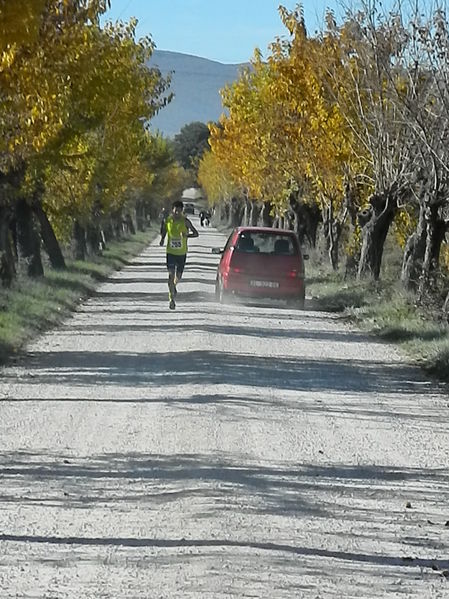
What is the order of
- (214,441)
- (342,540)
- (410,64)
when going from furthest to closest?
(410,64)
(214,441)
(342,540)

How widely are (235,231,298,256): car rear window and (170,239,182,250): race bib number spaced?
3410 mm

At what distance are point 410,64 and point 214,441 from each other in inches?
635

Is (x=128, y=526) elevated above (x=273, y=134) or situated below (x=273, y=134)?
below

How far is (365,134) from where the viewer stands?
31.0 metres

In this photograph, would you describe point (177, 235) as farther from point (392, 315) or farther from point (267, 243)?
point (267, 243)

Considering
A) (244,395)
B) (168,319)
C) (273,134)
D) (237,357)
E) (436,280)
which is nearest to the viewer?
(244,395)

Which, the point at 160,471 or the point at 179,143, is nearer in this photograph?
the point at 160,471

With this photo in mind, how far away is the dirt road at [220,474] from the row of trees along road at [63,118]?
138 inches

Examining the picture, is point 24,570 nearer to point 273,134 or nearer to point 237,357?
point 237,357

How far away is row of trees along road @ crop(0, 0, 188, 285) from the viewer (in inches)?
672

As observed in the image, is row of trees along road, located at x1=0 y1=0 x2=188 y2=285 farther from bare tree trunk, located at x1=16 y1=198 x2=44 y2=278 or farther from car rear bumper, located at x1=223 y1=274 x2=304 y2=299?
car rear bumper, located at x1=223 y1=274 x2=304 y2=299

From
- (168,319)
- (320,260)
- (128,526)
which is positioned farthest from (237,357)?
(320,260)

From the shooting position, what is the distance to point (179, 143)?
7136 inches

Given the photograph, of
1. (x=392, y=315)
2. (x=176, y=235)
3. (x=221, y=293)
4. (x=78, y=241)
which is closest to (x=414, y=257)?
(x=221, y=293)
